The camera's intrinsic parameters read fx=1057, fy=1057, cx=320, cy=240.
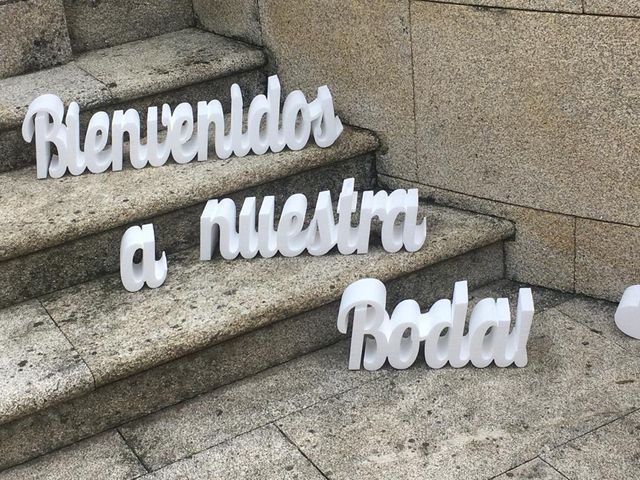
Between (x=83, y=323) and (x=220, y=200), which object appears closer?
(x=83, y=323)

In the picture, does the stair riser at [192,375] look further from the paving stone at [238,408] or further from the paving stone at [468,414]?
the paving stone at [468,414]

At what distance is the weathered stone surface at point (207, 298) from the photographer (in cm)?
364

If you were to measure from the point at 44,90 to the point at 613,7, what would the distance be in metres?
2.39

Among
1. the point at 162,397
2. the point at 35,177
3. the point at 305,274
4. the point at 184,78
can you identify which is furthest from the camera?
the point at 184,78

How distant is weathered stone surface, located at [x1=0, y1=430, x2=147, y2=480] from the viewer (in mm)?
3457

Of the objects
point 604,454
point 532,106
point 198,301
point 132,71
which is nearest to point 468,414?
point 604,454

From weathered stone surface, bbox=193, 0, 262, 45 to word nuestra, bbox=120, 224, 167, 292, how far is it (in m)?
1.39

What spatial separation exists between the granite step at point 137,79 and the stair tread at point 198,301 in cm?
79

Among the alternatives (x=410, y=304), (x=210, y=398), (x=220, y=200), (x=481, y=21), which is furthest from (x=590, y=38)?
(x=210, y=398)

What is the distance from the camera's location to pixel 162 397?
374cm

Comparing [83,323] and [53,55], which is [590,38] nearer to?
[83,323]

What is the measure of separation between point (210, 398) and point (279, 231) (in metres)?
0.70

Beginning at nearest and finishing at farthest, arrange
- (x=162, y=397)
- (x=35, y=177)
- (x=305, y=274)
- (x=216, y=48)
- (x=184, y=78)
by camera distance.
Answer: (x=162, y=397) < (x=305, y=274) < (x=35, y=177) < (x=184, y=78) < (x=216, y=48)

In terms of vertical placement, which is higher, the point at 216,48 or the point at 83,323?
the point at 216,48
